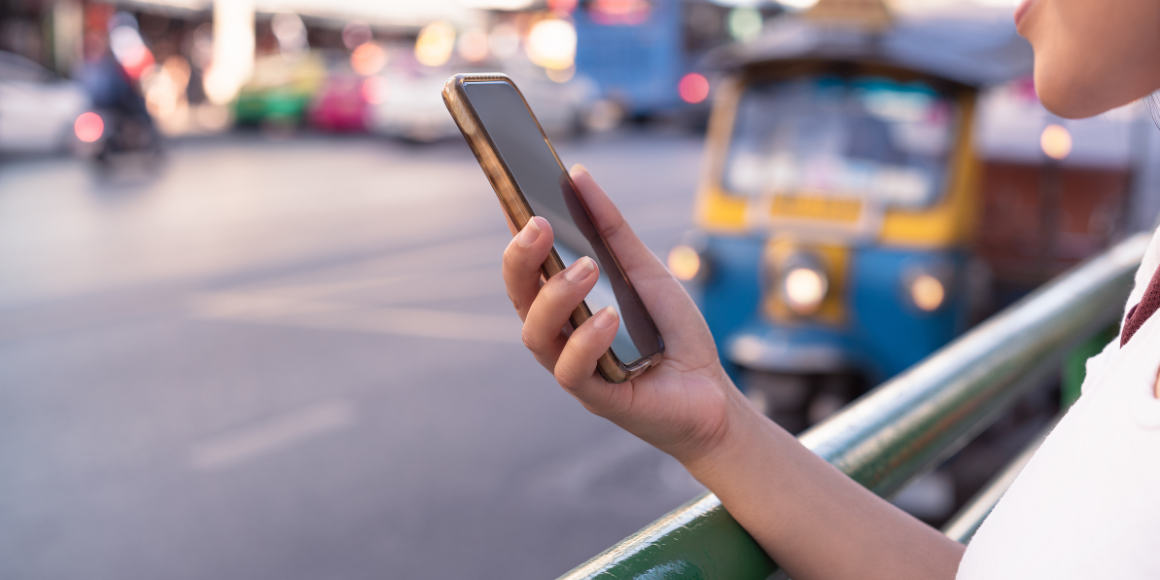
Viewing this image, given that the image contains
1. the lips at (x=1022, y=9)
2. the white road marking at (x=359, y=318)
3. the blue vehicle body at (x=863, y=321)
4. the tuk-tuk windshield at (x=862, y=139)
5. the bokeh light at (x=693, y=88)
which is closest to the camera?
the lips at (x=1022, y=9)

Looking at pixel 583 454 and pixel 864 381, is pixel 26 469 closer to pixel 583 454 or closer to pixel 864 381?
pixel 583 454

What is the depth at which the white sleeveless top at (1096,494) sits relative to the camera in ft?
2.19

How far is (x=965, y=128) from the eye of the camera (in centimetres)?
450

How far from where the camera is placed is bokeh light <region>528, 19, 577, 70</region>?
25.0 m

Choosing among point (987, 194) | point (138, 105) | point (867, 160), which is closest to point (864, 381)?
point (867, 160)

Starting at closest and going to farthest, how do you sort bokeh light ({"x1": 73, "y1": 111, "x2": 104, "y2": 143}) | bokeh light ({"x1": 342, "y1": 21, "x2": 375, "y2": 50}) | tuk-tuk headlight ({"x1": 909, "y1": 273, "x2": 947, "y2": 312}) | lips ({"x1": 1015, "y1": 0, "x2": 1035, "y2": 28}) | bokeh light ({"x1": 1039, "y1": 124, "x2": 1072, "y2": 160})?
lips ({"x1": 1015, "y1": 0, "x2": 1035, "y2": 28})
tuk-tuk headlight ({"x1": 909, "y1": 273, "x2": 947, "y2": 312})
bokeh light ({"x1": 1039, "y1": 124, "x2": 1072, "y2": 160})
bokeh light ({"x1": 73, "y1": 111, "x2": 104, "y2": 143})
bokeh light ({"x1": 342, "y1": 21, "x2": 375, "y2": 50})

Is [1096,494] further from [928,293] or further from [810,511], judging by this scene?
[928,293]

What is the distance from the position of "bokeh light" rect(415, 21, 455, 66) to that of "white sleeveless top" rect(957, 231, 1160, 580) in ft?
64.6

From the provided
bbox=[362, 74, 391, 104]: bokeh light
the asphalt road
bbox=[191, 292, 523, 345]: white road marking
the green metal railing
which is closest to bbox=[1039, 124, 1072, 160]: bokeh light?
the asphalt road

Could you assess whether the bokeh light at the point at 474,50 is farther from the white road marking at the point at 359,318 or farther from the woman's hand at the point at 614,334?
the woman's hand at the point at 614,334

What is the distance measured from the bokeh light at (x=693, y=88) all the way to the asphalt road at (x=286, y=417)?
14304 mm

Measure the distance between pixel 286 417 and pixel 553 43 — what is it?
21.5 metres

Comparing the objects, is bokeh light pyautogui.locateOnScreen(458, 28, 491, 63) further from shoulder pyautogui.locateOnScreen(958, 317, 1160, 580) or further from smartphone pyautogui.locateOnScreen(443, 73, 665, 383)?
shoulder pyautogui.locateOnScreen(958, 317, 1160, 580)

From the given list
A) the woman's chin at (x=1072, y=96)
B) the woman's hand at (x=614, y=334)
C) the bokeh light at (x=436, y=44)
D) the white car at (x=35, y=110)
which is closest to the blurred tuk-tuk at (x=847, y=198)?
the woman's hand at (x=614, y=334)
